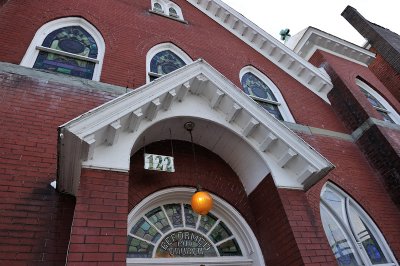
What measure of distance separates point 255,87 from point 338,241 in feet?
15.6

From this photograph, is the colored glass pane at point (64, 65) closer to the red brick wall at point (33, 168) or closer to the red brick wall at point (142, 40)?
the red brick wall at point (142, 40)

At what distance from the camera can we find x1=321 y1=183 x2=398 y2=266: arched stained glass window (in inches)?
255

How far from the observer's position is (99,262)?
334 cm

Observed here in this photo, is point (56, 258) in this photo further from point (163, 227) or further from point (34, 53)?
point (34, 53)

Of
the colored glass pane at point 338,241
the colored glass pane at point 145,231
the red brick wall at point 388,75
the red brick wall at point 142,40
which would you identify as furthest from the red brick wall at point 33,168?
the red brick wall at point 388,75

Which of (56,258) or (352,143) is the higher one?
(352,143)

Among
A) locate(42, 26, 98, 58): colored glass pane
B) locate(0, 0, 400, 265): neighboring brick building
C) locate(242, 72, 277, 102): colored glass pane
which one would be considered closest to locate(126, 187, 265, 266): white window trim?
locate(0, 0, 400, 265): neighboring brick building

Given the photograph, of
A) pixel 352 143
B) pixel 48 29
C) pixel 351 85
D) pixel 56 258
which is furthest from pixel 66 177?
pixel 351 85

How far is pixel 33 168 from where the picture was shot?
4520mm

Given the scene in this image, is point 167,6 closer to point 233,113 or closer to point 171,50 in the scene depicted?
point 171,50

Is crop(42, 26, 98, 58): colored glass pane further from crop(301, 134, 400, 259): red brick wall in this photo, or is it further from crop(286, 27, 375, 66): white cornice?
crop(286, 27, 375, 66): white cornice

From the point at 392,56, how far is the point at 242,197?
31.3 ft

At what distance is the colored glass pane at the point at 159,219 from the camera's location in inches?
205

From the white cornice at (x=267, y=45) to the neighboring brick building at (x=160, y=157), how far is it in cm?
126
